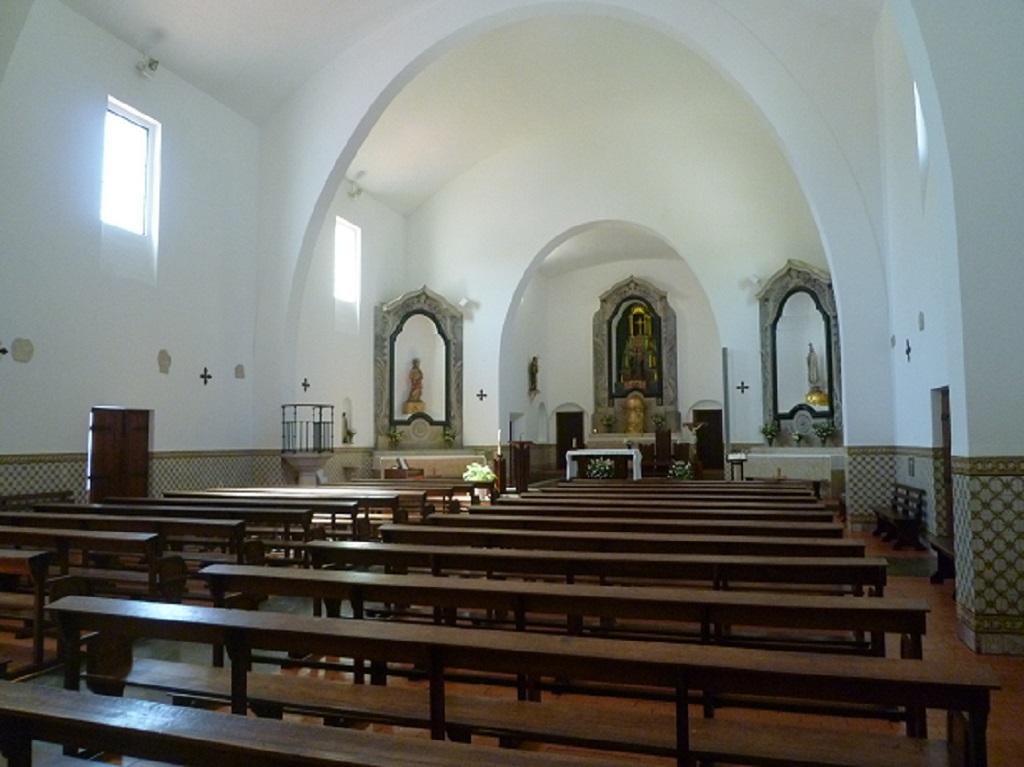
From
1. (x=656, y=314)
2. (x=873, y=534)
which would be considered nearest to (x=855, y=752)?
(x=873, y=534)

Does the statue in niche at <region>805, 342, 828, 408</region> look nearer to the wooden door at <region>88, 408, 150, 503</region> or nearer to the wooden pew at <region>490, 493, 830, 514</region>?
the wooden pew at <region>490, 493, 830, 514</region>

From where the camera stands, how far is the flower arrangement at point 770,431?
51.1ft

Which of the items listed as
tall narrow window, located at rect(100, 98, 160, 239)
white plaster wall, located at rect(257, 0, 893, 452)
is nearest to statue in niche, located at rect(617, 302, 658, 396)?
white plaster wall, located at rect(257, 0, 893, 452)

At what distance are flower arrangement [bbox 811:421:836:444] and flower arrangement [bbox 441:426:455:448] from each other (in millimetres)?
7720

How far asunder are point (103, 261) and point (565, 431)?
46.3ft

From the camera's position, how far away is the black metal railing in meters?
13.2

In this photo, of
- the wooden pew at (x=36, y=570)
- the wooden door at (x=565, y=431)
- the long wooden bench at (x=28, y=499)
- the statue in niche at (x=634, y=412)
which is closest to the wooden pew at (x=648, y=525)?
the wooden pew at (x=36, y=570)

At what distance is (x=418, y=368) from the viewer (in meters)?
18.2

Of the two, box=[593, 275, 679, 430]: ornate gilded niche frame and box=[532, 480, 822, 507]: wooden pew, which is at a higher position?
box=[593, 275, 679, 430]: ornate gilded niche frame

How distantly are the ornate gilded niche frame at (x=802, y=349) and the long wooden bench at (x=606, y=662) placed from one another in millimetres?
13787

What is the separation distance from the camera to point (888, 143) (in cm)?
996

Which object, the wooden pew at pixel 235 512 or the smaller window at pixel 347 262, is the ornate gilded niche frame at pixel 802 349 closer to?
the smaller window at pixel 347 262

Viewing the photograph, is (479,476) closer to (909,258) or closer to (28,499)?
(28,499)

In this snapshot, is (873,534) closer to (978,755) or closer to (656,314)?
(978,755)
